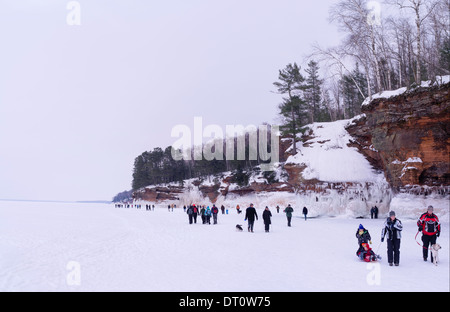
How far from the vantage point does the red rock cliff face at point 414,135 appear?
2194 cm

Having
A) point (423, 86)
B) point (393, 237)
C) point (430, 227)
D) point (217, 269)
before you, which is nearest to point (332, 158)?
point (423, 86)

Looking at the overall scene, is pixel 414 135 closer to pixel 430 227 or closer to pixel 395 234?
pixel 430 227

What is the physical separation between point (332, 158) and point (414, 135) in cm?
1236

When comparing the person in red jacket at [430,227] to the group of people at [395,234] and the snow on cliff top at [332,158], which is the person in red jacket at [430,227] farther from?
the snow on cliff top at [332,158]

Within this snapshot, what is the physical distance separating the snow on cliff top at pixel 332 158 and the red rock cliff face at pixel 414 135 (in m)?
5.89

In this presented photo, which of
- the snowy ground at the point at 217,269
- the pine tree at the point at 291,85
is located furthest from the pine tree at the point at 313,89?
the snowy ground at the point at 217,269

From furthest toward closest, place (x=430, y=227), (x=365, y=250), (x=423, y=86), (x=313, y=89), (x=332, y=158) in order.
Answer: (x=313, y=89)
(x=332, y=158)
(x=423, y=86)
(x=365, y=250)
(x=430, y=227)

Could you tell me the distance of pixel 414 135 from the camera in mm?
23766

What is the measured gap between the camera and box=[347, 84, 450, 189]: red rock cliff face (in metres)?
21.9

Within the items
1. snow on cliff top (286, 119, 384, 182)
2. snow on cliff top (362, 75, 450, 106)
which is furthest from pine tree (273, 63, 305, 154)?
snow on cliff top (362, 75, 450, 106)

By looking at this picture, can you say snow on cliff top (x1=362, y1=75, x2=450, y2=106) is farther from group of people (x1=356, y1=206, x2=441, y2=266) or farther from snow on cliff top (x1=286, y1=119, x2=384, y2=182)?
group of people (x1=356, y1=206, x2=441, y2=266)

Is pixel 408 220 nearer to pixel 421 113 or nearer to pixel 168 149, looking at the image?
pixel 421 113

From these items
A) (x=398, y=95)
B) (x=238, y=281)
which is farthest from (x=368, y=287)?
(x=398, y=95)
